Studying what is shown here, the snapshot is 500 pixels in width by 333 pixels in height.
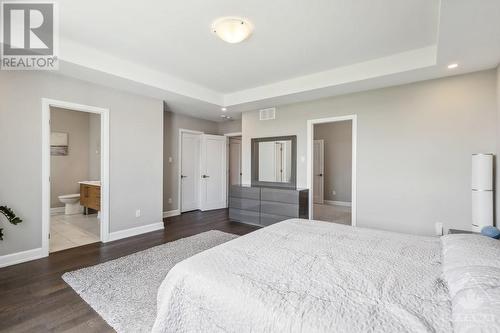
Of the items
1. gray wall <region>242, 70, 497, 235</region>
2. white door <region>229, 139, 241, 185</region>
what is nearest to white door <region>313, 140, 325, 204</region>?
white door <region>229, 139, 241, 185</region>

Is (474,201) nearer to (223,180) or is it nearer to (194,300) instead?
(194,300)

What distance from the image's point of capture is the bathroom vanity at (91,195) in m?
4.92

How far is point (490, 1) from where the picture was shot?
1692mm

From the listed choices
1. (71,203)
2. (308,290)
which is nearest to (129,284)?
(308,290)

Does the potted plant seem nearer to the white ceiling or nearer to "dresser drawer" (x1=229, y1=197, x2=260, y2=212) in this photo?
the white ceiling

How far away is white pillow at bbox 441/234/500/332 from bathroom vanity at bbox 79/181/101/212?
5.43 meters

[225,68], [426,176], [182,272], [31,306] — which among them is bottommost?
[31,306]

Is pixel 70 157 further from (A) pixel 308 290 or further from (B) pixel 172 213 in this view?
(A) pixel 308 290

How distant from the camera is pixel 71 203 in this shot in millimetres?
5598

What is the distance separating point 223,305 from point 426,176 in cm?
351

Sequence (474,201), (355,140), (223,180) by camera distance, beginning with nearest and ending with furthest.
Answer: (474,201), (355,140), (223,180)

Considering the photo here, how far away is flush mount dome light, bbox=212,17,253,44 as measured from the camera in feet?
7.74

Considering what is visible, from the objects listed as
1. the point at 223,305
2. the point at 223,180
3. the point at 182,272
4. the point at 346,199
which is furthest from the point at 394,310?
the point at 346,199

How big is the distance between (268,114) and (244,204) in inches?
77.2
